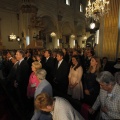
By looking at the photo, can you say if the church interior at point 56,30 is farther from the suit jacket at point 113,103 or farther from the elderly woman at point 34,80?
Answer: the suit jacket at point 113,103

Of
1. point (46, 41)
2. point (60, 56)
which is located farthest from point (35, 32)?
point (60, 56)

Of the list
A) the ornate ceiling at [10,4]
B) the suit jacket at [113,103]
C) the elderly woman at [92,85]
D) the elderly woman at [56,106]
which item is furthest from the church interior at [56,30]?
the elderly woman at [56,106]

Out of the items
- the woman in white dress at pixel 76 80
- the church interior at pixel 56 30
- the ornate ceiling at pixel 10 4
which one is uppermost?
the ornate ceiling at pixel 10 4

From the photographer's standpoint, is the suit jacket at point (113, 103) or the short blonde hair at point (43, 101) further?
the suit jacket at point (113, 103)

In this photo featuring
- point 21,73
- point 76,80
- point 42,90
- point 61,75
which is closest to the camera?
point 42,90

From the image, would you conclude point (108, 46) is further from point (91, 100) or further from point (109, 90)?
point (109, 90)

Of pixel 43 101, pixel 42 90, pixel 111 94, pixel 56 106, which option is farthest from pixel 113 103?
pixel 42 90

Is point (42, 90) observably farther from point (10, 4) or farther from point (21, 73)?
point (10, 4)

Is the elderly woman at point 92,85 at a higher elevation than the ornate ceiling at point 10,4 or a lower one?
lower

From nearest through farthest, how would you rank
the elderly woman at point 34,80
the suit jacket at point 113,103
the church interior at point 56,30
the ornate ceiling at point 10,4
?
the suit jacket at point 113,103, the elderly woman at point 34,80, the church interior at point 56,30, the ornate ceiling at point 10,4

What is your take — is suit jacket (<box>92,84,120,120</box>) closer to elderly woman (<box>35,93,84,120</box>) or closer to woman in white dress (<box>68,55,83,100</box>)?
elderly woman (<box>35,93,84,120</box>)

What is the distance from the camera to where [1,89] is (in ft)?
16.3

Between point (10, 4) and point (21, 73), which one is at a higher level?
point (10, 4)

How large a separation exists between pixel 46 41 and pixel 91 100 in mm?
20863
